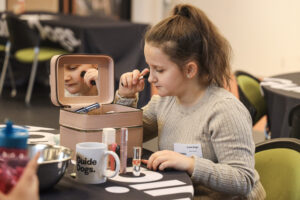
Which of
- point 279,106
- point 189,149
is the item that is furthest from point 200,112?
point 279,106

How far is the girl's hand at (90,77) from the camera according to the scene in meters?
1.82

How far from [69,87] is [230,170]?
0.83 meters

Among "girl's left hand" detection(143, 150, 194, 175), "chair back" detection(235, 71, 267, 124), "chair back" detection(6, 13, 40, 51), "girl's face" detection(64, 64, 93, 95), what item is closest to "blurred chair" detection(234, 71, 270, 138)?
"chair back" detection(235, 71, 267, 124)

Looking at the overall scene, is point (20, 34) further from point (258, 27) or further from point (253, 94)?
point (258, 27)

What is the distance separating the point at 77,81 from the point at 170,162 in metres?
0.73

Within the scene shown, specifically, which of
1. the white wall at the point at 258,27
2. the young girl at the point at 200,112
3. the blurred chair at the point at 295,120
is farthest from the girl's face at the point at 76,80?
the white wall at the point at 258,27

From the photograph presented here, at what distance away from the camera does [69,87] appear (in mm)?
2117

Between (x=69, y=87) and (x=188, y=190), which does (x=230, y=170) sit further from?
(x=69, y=87)

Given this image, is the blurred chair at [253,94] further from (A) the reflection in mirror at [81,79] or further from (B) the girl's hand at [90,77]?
(B) the girl's hand at [90,77]

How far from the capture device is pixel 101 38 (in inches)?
225

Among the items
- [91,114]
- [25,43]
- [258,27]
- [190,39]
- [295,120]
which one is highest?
[190,39]

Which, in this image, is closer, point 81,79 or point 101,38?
point 81,79

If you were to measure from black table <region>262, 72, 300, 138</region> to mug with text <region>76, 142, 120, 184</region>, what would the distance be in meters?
1.74

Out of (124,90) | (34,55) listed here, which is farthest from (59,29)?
(124,90)
